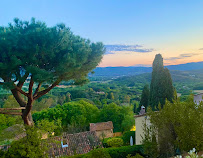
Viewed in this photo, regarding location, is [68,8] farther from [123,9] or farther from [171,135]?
[171,135]

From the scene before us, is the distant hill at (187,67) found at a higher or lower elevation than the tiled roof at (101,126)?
higher

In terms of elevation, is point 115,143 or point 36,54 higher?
point 36,54

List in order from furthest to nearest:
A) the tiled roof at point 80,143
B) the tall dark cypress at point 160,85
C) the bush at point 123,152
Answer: the tall dark cypress at point 160,85
the tiled roof at point 80,143
the bush at point 123,152

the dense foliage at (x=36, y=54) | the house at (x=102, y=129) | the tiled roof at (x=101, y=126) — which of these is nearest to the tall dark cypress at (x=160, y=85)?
the tiled roof at (x=101, y=126)

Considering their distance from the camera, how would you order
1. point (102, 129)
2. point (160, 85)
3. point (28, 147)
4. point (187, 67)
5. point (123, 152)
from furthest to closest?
point (187, 67), point (102, 129), point (160, 85), point (123, 152), point (28, 147)

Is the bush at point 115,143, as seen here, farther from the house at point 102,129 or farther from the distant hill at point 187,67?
the distant hill at point 187,67

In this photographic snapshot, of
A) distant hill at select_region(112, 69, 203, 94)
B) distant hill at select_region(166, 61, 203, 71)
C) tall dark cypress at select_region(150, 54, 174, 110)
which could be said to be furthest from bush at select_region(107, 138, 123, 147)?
distant hill at select_region(166, 61, 203, 71)

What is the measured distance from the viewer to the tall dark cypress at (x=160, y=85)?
2028cm

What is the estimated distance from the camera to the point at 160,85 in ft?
68.2

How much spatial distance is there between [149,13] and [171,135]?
1168 cm

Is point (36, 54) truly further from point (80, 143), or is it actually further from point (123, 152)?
point (80, 143)

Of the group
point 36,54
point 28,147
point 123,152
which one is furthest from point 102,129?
point 36,54

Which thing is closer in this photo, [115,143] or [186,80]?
[115,143]

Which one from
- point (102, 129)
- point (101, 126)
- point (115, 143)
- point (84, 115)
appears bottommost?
point (102, 129)
